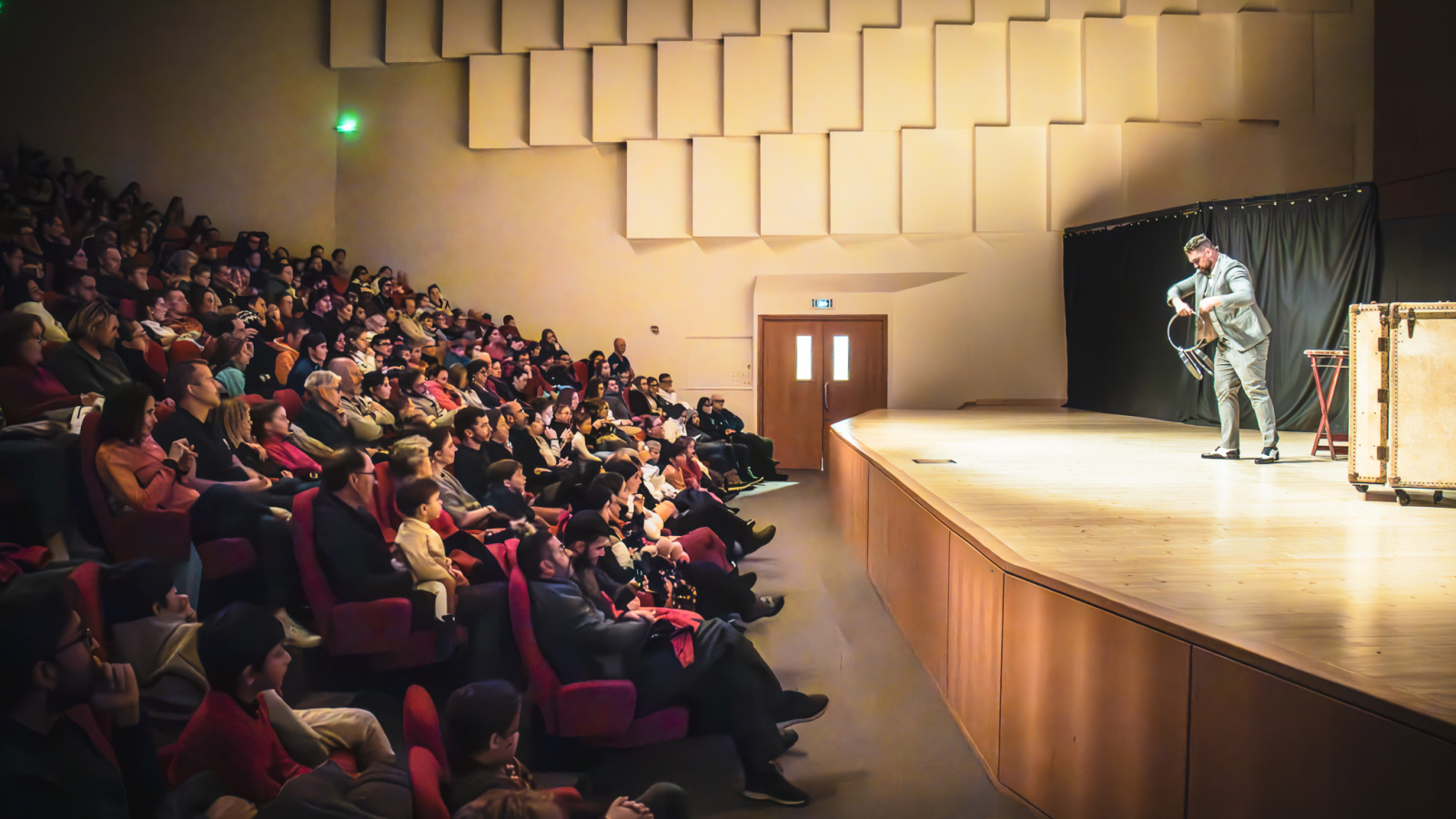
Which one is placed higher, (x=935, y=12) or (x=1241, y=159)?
(x=935, y=12)

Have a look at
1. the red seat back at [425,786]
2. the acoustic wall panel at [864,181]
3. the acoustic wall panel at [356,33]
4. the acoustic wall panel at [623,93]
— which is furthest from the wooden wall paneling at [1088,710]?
the acoustic wall panel at [356,33]

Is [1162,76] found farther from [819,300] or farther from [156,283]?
[156,283]

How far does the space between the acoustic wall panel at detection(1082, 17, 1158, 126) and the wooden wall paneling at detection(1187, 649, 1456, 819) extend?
8268mm

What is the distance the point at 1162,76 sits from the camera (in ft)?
27.3

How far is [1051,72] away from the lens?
8461 millimetres

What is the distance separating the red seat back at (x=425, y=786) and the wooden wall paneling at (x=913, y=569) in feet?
5.36

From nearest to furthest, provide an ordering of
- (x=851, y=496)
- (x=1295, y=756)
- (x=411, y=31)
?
1. (x=1295, y=756)
2. (x=851, y=496)
3. (x=411, y=31)

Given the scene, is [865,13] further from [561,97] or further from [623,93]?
[561,97]

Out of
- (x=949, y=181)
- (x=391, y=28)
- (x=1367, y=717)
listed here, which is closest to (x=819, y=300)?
(x=949, y=181)

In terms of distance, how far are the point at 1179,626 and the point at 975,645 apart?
2.62 feet

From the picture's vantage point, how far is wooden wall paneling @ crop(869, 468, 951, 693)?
276 cm

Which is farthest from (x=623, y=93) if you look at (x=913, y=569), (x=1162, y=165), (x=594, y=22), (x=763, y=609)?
(x=913, y=569)

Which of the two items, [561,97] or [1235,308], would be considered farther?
[561,97]

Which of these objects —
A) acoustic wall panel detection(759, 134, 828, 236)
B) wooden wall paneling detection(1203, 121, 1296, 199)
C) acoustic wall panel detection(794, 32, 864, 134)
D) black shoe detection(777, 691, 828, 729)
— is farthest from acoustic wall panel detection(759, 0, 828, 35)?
black shoe detection(777, 691, 828, 729)
